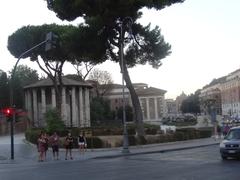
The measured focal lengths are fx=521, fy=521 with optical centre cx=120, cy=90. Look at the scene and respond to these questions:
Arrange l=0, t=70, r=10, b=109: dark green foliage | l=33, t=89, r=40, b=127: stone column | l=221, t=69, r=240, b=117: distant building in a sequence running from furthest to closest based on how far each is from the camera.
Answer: l=221, t=69, r=240, b=117: distant building < l=0, t=70, r=10, b=109: dark green foliage < l=33, t=89, r=40, b=127: stone column

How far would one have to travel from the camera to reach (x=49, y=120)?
2009 inches

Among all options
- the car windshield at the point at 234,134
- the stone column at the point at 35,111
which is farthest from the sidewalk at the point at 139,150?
the stone column at the point at 35,111

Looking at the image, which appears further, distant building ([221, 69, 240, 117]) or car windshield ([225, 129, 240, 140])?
distant building ([221, 69, 240, 117])

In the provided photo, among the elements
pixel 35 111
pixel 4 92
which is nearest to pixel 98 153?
pixel 35 111

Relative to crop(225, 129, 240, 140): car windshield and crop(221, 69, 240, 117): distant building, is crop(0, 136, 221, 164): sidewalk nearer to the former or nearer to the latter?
crop(225, 129, 240, 140): car windshield

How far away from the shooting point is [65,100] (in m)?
83.5

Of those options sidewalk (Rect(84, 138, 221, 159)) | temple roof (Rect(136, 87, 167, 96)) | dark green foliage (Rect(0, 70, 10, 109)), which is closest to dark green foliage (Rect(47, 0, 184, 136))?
sidewalk (Rect(84, 138, 221, 159))

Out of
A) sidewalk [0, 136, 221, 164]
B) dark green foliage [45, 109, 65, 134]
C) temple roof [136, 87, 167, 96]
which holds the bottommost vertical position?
sidewalk [0, 136, 221, 164]

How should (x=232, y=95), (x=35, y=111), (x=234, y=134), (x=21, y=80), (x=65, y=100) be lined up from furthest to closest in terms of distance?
(x=232, y=95) < (x=21, y=80) < (x=35, y=111) < (x=65, y=100) < (x=234, y=134)

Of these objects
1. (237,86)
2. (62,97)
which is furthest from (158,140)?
(237,86)

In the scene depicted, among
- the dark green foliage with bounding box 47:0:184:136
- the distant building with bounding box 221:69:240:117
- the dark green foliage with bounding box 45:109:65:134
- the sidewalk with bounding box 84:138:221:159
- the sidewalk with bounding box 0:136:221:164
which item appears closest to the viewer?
the sidewalk with bounding box 0:136:221:164

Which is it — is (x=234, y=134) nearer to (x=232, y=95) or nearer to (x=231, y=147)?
(x=231, y=147)

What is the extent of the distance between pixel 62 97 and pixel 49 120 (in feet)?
101

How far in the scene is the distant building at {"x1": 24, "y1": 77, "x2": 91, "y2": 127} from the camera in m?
82.9
